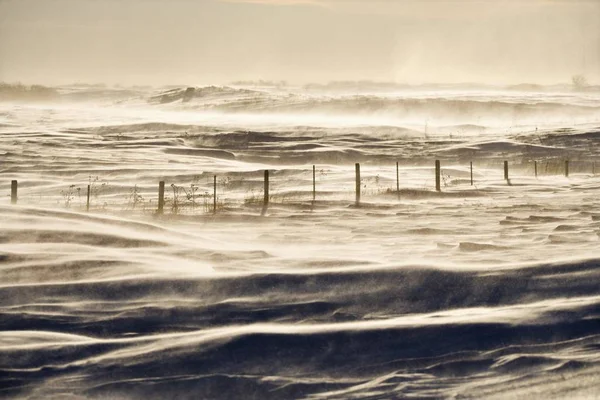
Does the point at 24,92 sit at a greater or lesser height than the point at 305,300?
greater

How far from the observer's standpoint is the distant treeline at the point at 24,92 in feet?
382

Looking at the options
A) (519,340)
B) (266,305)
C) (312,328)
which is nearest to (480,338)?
(519,340)

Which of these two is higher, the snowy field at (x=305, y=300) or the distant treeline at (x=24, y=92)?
the distant treeline at (x=24, y=92)

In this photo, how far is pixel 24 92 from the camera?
118 metres

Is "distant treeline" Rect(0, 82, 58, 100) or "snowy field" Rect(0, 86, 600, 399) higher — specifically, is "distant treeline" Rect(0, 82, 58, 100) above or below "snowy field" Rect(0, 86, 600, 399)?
above

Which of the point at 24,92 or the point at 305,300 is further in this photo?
the point at 24,92

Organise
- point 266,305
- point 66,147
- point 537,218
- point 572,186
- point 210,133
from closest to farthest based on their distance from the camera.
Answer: point 266,305 → point 537,218 → point 572,186 → point 66,147 → point 210,133

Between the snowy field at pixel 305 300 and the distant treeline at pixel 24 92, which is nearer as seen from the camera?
the snowy field at pixel 305 300

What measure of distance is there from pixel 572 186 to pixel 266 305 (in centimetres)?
1852

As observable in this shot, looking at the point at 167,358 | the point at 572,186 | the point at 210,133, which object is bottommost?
the point at 167,358

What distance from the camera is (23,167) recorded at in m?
30.3

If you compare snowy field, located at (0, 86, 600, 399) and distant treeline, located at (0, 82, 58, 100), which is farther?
distant treeline, located at (0, 82, 58, 100)

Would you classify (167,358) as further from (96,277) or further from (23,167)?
(23,167)

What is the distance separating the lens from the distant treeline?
382 ft
